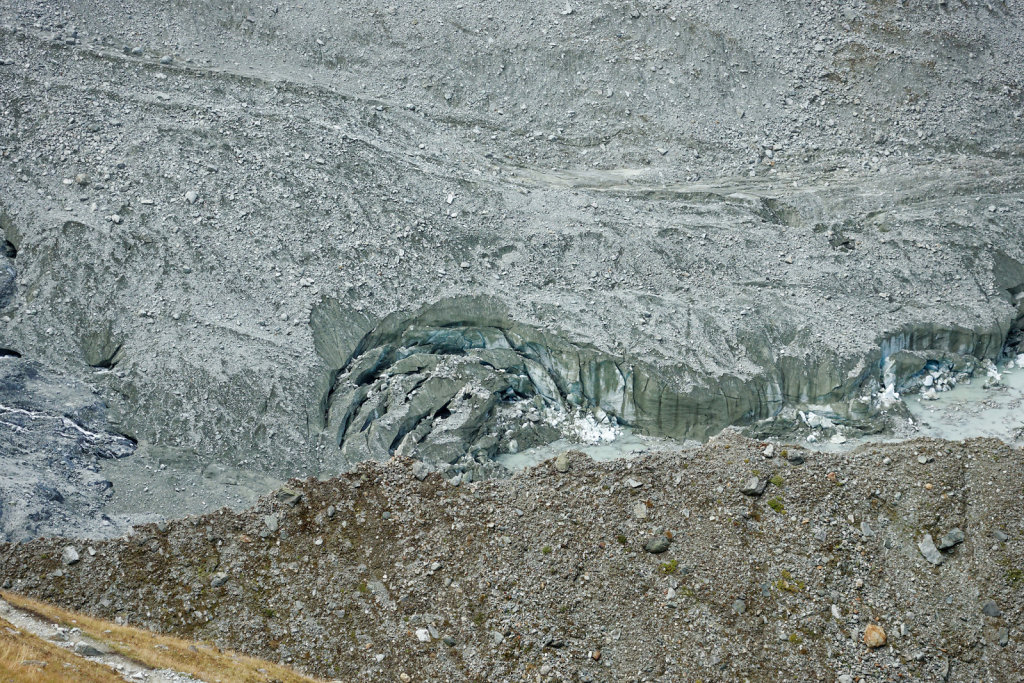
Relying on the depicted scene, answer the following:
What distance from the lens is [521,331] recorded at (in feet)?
80.7

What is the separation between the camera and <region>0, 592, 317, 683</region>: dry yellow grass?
17812 millimetres

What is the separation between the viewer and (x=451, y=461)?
22.8 m

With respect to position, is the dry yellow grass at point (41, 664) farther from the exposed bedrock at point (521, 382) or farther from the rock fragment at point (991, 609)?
the rock fragment at point (991, 609)

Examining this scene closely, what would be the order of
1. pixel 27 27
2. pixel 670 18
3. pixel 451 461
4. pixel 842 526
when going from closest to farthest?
pixel 842 526
pixel 451 461
pixel 27 27
pixel 670 18

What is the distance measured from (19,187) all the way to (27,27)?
635cm

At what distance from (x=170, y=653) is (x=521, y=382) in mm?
11167

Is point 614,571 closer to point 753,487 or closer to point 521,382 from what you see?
point 753,487

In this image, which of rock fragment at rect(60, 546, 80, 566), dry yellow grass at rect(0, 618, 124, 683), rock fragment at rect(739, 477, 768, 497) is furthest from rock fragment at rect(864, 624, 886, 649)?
rock fragment at rect(60, 546, 80, 566)

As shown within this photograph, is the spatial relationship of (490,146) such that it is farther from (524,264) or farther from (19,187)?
(19,187)

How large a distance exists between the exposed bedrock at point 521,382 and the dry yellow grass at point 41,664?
780 centimetres

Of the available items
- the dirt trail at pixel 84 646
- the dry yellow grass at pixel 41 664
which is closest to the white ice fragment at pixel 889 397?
the dirt trail at pixel 84 646

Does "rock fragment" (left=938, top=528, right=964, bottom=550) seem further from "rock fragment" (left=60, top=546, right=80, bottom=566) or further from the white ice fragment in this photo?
"rock fragment" (left=60, top=546, right=80, bottom=566)

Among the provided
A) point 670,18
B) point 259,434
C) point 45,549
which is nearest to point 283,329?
point 259,434

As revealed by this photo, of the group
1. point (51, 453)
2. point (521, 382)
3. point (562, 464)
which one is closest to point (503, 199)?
point (521, 382)
